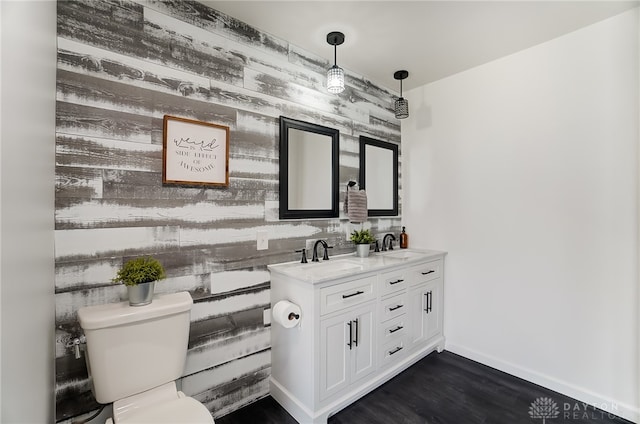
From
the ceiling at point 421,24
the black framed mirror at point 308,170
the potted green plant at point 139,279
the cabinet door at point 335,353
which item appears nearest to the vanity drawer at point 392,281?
the cabinet door at point 335,353

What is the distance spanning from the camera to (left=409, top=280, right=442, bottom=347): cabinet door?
2518 millimetres

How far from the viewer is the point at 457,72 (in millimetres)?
2752

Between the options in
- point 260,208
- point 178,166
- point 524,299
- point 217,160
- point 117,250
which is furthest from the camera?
point 524,299

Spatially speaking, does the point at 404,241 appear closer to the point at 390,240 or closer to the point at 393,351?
the point at 390,240

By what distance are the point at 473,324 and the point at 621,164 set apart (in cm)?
160

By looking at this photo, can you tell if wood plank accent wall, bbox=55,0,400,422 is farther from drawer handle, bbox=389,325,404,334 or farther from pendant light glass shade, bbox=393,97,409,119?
drawer handle, bbox=389,325,404,334

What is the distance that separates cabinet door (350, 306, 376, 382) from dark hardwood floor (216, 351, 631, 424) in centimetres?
20

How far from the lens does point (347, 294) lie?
197 cm

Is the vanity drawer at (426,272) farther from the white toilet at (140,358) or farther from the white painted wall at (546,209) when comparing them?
the white toilet at (140,358)

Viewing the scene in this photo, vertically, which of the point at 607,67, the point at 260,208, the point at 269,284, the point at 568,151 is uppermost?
the point at 607,67

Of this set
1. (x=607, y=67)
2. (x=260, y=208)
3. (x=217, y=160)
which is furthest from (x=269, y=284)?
(x=607, y=67)

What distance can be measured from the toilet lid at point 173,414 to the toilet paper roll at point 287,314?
60cm

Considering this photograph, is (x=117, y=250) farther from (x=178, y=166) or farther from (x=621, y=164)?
(x=621, y=164)

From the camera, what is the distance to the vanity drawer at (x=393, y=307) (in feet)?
7.28
